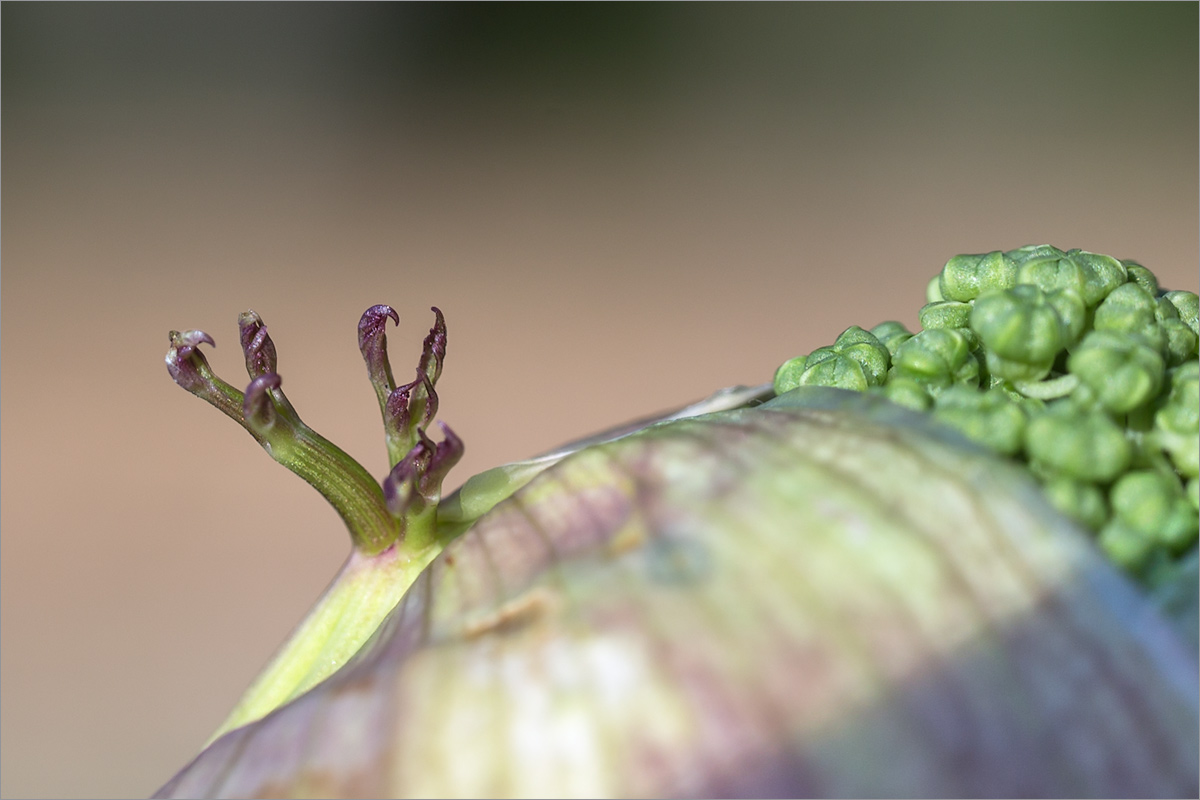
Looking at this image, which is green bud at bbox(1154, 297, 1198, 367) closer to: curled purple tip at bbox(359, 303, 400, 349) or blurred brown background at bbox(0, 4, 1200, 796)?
curled purple tip at bbox(359, 303, 400, 349)

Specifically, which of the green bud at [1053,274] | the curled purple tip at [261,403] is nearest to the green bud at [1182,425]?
the green bud at [1053,274]

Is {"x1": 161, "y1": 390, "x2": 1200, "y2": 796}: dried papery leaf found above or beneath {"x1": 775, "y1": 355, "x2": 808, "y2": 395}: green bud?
beneath

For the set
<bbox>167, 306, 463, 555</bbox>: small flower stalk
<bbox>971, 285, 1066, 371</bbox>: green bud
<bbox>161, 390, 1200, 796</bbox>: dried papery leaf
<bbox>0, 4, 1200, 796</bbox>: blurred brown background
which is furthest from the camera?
<bbox>0, 4, 1200, 796</bbox>: blurred brown background

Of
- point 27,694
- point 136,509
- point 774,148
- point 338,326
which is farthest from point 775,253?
point 27,694

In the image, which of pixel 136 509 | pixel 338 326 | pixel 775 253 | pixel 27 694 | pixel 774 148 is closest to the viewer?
pixel 27 694

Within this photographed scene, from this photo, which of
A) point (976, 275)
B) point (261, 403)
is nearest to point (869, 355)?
point (976, 275)

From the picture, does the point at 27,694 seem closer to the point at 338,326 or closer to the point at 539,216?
the point at 338,326

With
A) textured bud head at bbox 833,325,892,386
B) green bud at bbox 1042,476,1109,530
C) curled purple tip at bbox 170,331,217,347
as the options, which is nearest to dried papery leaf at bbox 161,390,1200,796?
green bud at bbox 1042,476,1109,530
